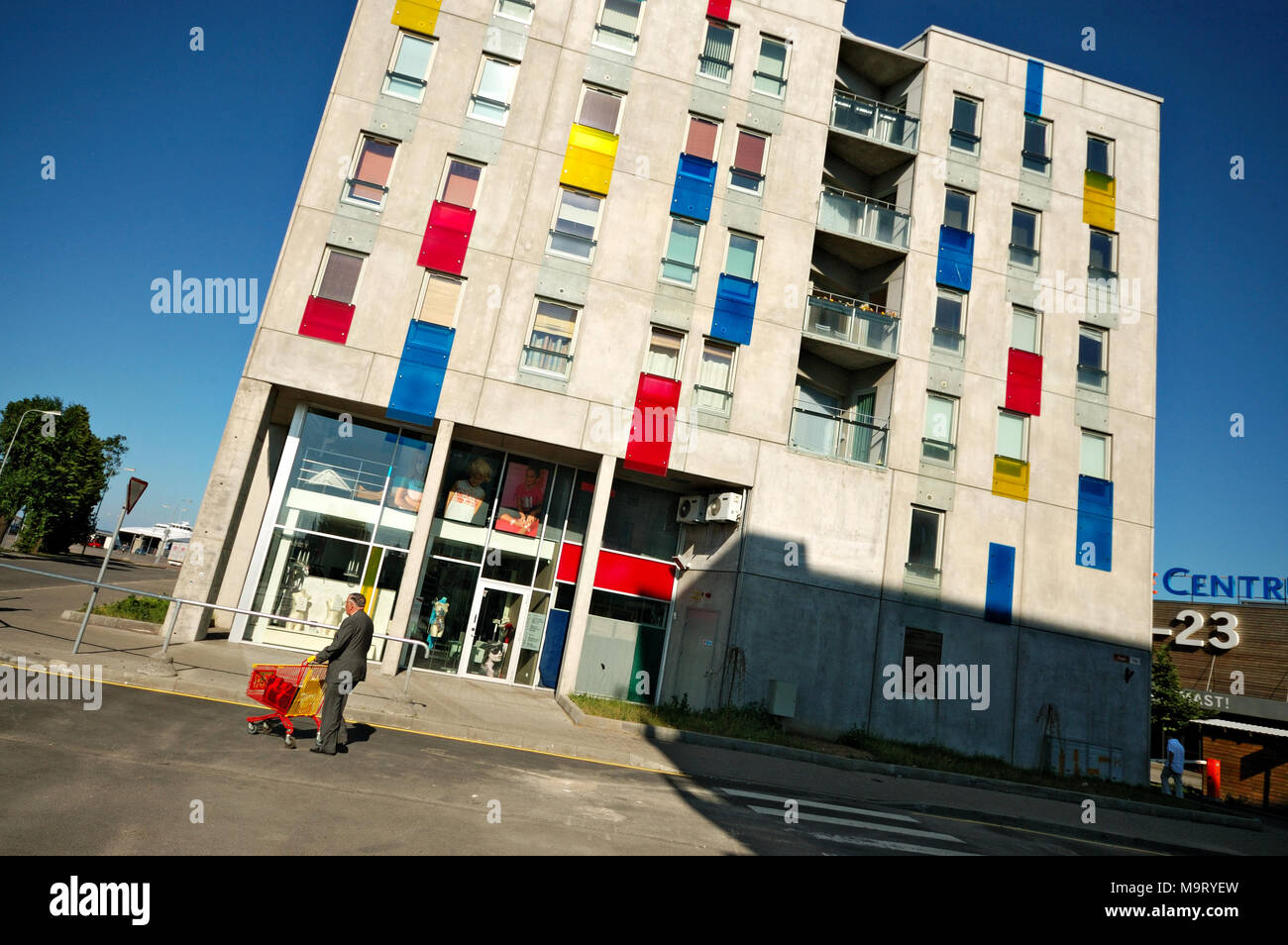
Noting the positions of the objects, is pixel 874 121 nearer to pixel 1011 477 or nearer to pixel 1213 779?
pixel 1011 477

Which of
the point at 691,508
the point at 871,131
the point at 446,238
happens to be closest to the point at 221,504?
the point at 446,238

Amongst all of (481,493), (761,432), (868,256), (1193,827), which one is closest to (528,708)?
(481,493)

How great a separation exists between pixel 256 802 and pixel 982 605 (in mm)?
18226

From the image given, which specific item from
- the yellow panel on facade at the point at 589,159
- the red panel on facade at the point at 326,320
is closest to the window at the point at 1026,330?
the yellow panel on facade at the point at 589,159

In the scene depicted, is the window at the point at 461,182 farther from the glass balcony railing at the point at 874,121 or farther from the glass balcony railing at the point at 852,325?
the glass balcony railing at the point at 874,121

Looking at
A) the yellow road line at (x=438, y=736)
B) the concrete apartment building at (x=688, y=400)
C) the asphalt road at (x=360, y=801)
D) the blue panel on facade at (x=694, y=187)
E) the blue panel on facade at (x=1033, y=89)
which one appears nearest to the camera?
the asphalt road at (x=360, y=801)

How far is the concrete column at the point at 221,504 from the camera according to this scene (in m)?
16.0

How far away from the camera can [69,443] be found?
48.8m

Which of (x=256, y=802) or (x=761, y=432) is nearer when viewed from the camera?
(x=256, y=802)

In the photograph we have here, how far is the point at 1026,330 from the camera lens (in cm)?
2198

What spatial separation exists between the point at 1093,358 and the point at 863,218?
807 centimetres

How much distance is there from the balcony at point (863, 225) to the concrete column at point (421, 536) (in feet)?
38.4

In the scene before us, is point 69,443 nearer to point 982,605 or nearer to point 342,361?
point 342,361

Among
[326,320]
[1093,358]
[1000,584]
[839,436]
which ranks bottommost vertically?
[1000,584]
